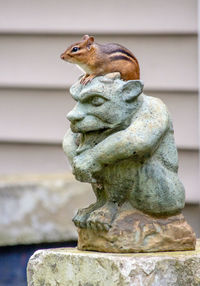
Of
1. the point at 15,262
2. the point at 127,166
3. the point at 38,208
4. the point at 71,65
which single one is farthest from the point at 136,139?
the point at 15,262

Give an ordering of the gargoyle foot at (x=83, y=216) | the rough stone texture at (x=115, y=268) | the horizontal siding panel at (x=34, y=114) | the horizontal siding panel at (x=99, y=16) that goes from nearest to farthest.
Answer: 1. the rough stone texture at (x=115, y=268)
2. the gargoyle foot at (x=83, y=216)
3. the horizontal siding panel at (x=99, y=16)
4. the horizontal siding panel at (x=34, y=114)

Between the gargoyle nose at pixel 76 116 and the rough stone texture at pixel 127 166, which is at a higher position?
the gargoyle nose at pixel 76 116

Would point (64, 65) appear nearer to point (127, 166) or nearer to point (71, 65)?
point (71, 65)

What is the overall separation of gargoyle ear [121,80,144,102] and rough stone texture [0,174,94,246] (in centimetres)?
182

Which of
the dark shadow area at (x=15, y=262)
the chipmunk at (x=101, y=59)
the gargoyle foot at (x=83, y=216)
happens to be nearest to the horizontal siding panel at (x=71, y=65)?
the dark shadow area at (x=15, y=262)

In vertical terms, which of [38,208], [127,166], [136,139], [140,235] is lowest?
[38,208]

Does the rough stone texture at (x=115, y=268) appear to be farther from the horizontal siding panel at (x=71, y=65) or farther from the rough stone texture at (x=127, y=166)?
the horizontal siding panel at (x=71, y=65)

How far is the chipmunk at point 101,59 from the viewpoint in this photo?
9.98 ft

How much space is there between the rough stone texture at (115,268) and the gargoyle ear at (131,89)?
548mm

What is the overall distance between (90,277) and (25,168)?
219 centimetres

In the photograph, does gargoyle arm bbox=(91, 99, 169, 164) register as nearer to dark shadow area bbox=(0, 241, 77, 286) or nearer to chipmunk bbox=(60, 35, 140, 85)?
chipmunk bbox=(60, 35, 140, 85)

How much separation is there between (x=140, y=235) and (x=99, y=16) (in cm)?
216

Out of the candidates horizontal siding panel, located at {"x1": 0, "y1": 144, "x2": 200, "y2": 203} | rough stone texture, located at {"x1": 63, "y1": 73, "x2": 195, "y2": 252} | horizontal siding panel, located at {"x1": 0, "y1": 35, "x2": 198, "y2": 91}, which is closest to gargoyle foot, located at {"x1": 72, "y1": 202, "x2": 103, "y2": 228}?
rough stone texture, located at {"x1": 63, "y1": 73, "x2": 195, "y2": 252}

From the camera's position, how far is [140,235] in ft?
9.70
